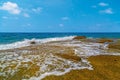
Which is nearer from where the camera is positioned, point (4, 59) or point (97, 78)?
point (97, 78)

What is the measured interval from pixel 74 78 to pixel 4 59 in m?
9.91

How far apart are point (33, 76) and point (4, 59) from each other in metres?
6.45

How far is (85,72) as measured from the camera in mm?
18609

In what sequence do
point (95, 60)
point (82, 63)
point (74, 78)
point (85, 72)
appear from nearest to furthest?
point (74, 78), point (85, 72), point (82, 63), point (95, 60)

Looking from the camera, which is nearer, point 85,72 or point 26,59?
point 85,72

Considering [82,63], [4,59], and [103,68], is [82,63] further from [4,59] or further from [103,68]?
[4,59]

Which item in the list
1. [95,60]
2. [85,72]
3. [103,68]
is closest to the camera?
[85,72]

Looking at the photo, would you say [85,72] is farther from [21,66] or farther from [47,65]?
[21,66]

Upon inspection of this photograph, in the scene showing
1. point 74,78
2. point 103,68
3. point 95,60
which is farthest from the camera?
point 95,60

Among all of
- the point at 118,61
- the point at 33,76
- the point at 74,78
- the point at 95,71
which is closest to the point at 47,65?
A: the point at 33,76

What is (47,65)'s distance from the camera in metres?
19.7

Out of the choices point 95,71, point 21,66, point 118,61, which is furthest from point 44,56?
point 118,61

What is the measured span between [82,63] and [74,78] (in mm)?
4622

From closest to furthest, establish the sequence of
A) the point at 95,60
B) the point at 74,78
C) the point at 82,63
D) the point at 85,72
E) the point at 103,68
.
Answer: the point at 74,78
the point at 85,72
the point at 103,68
the point at 82,63
the point at 95,60
